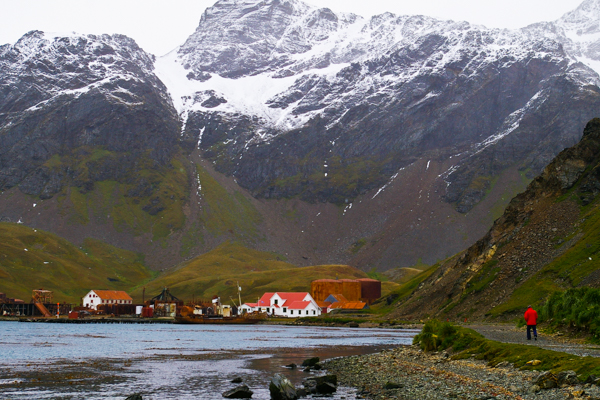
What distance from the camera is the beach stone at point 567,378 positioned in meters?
25.1

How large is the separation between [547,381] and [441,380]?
927 centimetres

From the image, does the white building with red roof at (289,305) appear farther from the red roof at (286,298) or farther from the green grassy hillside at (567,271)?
the green grassy hillside at (567,271)

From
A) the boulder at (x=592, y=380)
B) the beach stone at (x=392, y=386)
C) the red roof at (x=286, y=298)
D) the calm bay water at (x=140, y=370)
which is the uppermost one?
the red roof at (x=286, y=298)

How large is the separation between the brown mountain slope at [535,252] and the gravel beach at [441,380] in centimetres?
4636

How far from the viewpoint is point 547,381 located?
26.4m

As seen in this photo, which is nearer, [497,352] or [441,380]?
[441,380]

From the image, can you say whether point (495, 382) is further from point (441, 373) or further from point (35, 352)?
point (35, 352)

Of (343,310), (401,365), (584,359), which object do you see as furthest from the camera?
(343,310)

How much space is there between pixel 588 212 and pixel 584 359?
87.6m

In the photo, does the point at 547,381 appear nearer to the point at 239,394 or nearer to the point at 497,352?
the point at 497,352

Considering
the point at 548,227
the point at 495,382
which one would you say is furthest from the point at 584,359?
the point at 548,227

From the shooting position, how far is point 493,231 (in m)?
123

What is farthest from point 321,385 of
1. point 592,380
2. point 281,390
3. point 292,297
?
point 292,297

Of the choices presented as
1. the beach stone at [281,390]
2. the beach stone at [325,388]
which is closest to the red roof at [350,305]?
the beach stone at [325,388]
